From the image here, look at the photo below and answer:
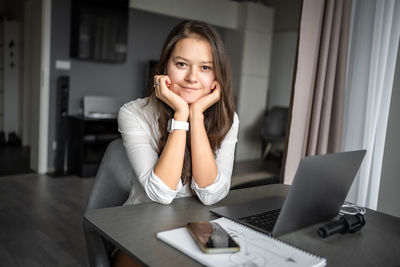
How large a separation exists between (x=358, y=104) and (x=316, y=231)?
1.24 m

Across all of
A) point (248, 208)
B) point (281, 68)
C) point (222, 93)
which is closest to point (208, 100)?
point (222, 93)

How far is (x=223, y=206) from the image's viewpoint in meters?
1.17

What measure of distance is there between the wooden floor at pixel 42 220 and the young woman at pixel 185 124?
4.18 feet

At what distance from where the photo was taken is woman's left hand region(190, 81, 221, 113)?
1.32 m

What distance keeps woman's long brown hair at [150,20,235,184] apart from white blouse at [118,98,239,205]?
0.03 m

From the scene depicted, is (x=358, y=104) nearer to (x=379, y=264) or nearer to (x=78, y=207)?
(x=379, y=264)

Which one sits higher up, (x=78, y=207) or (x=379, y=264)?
(x=379, y=264)

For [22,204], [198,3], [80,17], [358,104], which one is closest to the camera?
[358,104]

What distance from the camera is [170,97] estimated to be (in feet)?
4.27

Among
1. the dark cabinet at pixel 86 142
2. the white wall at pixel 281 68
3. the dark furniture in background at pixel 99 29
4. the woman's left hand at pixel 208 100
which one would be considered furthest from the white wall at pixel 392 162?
the white wall at pixel 281 68

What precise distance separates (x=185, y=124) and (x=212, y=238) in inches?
20.2

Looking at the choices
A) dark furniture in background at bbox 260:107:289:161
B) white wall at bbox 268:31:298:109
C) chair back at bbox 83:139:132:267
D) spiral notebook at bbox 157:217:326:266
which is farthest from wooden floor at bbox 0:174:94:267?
white wall at bbox 268:31:298:109

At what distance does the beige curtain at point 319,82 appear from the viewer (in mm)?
1947

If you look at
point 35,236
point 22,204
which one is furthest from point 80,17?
point 35,236
